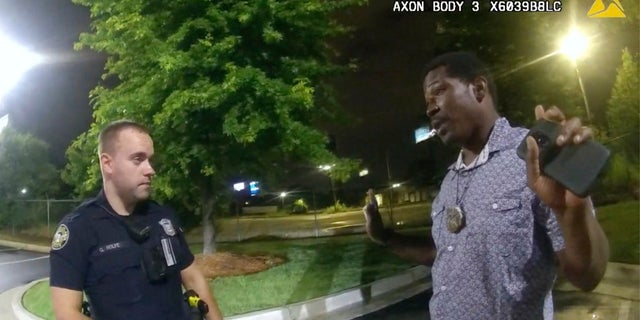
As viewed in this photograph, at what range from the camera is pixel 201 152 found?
25.1 feet

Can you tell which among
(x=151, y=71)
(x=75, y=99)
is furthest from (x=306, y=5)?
(x=75, y=99)

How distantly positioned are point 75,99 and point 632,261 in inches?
279

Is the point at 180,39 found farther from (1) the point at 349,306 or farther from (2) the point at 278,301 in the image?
(1) the point at 349,306

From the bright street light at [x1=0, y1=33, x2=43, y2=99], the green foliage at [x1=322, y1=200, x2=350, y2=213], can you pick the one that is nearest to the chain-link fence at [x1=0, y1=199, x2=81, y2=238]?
the bright street light at [x1=0, y1=33, x2=43, y2=99]

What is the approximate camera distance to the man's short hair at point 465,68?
4.54 ft

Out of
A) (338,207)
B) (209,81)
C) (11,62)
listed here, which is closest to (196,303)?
(11,62)

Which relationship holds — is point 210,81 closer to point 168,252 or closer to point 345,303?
point 345,303

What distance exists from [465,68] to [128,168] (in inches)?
52.5

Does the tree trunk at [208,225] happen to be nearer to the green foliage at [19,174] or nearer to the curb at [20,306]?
the green foliage at [19,174]

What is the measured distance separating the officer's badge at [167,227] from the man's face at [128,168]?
0.13 meters

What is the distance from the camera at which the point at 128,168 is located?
2117mm

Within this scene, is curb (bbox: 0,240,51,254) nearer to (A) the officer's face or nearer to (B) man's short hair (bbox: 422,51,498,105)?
(A) the officer's face

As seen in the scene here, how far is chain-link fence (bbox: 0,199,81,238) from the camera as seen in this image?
5945 mm

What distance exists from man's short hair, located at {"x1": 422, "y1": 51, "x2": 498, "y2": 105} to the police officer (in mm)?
1252
